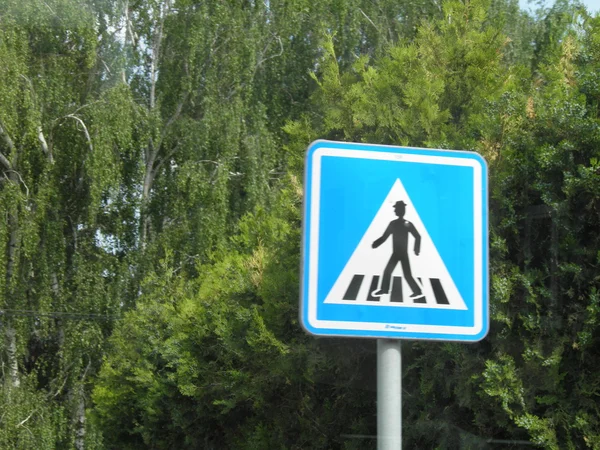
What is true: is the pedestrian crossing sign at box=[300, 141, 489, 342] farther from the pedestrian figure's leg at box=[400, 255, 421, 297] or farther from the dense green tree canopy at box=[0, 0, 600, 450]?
the dense green tree canopy at box=[0, 0, 600, 450]

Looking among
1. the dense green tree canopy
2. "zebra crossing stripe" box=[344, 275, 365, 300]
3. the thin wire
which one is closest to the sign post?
"zebra crossing stripe" box=[344, 275, 365, 300]

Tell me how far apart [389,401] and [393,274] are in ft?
1.33

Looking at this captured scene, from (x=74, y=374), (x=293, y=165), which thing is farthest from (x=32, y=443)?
(x=293, y=165)

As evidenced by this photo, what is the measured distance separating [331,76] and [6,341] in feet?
30.4

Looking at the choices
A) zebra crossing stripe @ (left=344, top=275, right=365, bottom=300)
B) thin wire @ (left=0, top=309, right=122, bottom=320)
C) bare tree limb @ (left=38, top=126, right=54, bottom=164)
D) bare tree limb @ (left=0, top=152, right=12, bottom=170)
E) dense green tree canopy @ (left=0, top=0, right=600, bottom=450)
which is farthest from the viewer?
bare tree limb @ (left=38, top=126, right=54, bottom=164)

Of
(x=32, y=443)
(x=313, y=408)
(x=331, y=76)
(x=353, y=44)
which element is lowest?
(x=32, y=443)

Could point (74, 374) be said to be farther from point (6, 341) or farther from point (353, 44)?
point (353, 44)

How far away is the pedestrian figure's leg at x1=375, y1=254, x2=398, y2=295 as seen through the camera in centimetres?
306

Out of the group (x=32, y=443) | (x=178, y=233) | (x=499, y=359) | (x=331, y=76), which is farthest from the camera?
(x=178, y=233)

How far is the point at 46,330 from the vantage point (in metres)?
17.8

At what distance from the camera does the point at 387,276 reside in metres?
3.07

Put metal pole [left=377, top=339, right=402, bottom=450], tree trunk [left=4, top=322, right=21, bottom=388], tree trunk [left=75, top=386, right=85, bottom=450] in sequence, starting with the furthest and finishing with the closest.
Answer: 1. tree trunk [left=75, top=386, right=85, bottom=450]
2. tree trunk [left=4, top=322, right=21, bottom=388]
3. metal pole [left=377, top=339, right=402, bottom=450]

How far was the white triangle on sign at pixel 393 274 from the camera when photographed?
3061mm

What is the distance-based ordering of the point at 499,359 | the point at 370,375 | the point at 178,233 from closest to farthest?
the point at 499,359 → the point at 370,375 → the point at 178,233
